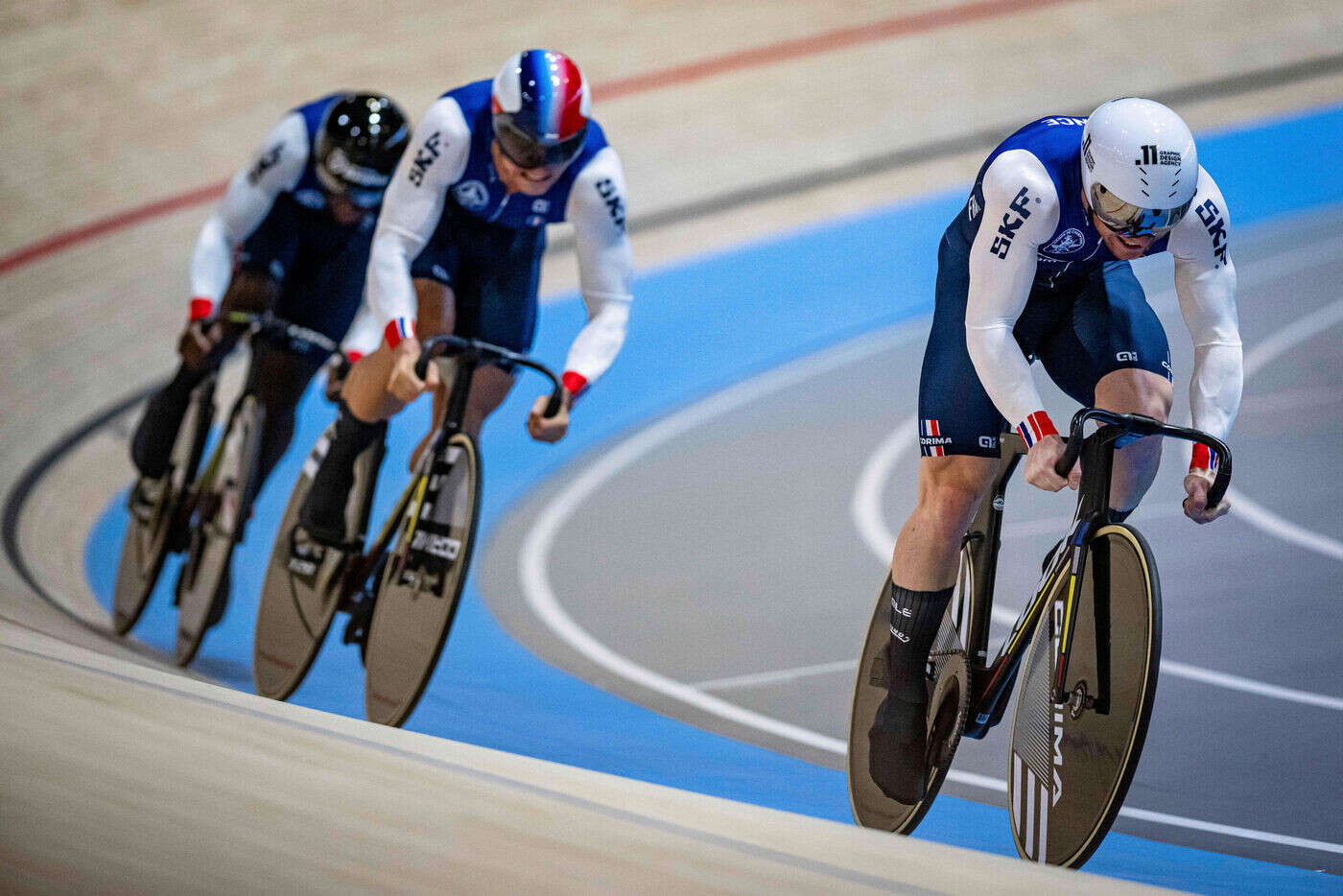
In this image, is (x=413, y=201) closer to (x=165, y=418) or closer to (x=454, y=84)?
(x=165, y=418)

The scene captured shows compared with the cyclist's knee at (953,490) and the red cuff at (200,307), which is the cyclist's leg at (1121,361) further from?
the red cuff at (200,307)

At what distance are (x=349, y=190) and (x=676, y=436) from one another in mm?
2267

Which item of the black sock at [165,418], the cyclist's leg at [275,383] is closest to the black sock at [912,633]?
the cyclist's leg at [275,383]

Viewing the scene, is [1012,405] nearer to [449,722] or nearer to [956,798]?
[956,798]

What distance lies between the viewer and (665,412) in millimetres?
6035

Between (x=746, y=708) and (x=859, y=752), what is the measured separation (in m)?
0.81

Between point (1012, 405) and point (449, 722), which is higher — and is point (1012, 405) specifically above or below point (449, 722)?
above

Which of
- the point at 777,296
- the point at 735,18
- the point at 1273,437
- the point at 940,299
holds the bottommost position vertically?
the point at 940,299

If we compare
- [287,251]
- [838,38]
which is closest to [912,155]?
[838,38]

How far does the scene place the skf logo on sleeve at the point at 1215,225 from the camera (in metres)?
2.33

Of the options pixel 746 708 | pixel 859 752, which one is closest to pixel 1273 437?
pixel 746 708

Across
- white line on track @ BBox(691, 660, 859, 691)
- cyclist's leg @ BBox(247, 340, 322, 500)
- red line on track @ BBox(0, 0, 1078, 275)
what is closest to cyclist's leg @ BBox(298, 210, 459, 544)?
cyclist's leg @ BBox(247, 340, 322, 500)

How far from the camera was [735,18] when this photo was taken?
885 cm

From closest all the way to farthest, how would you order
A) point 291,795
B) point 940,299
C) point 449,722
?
point 291,795 → point 940,299 → point 449,722
